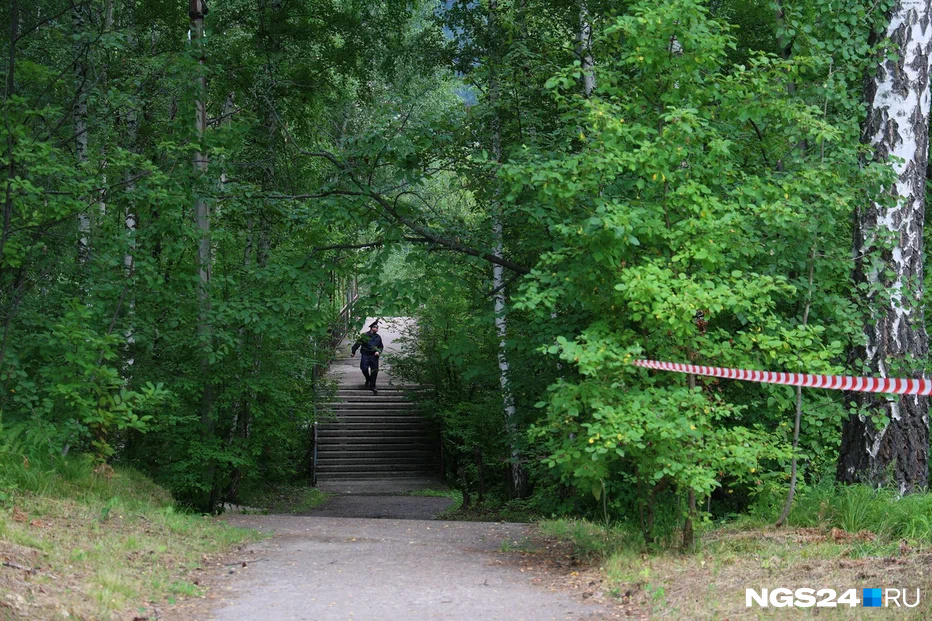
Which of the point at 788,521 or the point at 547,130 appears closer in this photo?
Result: the point at 788,521

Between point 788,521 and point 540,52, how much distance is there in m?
8.10

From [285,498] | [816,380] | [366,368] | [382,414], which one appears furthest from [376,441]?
[816,380]

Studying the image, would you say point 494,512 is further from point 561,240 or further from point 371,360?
point 371,360

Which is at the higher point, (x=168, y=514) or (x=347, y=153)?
(x=347, y=153)

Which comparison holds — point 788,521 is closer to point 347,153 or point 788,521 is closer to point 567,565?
point 567,565

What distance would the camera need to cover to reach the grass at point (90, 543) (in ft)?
17.6

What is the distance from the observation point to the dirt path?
18.7ft

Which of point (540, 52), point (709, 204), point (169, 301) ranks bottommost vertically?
point (169, 301)

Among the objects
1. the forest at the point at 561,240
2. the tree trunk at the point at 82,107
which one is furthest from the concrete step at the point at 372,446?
the tree trunk at the point at 82,107

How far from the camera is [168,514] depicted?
8.78 meters

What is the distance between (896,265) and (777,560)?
307 centimetres

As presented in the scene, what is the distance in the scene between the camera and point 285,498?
62.2ft

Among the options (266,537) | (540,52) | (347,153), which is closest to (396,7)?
(540,52)

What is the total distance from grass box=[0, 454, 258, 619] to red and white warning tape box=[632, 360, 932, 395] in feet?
11.8
